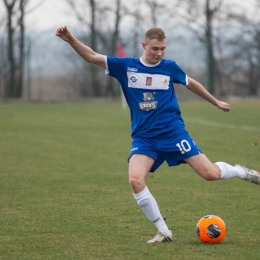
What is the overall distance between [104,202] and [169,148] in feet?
7.78

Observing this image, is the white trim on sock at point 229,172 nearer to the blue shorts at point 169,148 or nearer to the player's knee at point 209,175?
the player's knee at point 209,175

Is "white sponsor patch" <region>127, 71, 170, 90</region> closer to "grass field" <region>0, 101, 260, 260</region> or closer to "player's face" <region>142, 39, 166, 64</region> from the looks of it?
"player's face" <region>142, 39, 166, 64</region>

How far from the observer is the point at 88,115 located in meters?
27.0

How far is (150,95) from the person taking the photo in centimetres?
633

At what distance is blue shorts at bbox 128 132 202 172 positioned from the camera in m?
6.21

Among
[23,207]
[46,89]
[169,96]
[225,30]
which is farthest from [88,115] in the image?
[169,96]

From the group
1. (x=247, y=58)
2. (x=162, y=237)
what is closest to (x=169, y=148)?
(x=162, y=237)

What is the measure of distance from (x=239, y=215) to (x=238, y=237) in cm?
115

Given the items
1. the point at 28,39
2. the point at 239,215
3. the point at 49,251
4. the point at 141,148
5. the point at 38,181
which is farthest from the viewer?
the point at 28,39

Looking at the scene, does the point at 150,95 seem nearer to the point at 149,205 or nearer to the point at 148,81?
the point at 148,81

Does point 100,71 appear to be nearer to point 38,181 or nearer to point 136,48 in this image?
point 136,48

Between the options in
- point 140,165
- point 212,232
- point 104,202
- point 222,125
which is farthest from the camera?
point 222,125

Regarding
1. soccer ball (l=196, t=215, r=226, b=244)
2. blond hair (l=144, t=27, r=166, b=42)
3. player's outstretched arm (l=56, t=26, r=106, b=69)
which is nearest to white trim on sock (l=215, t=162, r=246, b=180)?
soccer ball (l=196, t=215, r=226, b=244)

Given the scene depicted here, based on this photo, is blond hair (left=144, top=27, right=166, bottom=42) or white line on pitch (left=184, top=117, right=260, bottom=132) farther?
white line on pitch (left=184, top=117, right=260, bottom=132)
